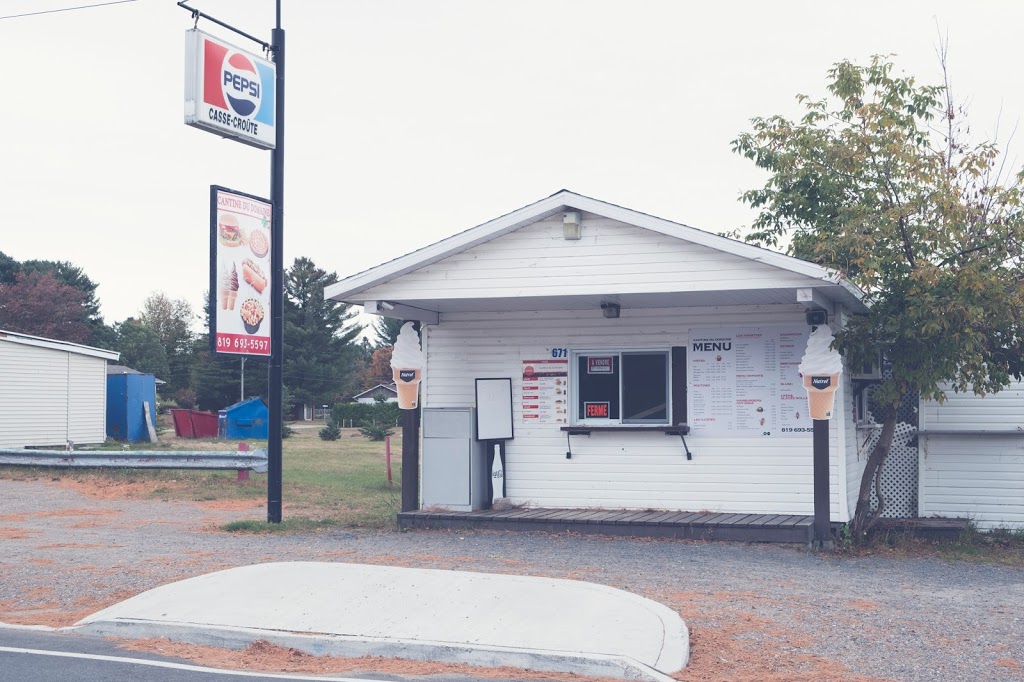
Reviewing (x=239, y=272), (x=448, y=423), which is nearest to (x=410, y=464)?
(x=448, y=423)

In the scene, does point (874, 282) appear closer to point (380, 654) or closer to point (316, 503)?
point (380, 654)

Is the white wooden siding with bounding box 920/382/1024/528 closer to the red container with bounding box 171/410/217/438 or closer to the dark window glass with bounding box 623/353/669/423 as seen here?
the dark window glass with bounding box 623/353/669/423

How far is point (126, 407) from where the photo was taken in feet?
123

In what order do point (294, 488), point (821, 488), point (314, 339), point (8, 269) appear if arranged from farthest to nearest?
point (8, 269) < point (314, 339) < point (294, 488) < point (821, 488)

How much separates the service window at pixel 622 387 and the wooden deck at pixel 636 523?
4.31ft

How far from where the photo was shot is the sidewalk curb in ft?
24.1

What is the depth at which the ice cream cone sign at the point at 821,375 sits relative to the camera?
13062 millimetres

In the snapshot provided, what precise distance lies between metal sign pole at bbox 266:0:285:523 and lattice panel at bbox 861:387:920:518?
8.15m

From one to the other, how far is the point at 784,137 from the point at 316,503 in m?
9.58

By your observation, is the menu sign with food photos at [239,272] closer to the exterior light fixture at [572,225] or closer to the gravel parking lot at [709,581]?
the gravel parking lot at [709,581]

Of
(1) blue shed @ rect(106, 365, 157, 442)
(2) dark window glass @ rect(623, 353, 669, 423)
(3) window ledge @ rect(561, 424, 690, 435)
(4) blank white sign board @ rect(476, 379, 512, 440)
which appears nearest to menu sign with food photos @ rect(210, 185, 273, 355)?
(4) blank white sign board @ rect(476, 379, 512, 440)

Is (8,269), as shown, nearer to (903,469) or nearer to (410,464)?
(410,464)

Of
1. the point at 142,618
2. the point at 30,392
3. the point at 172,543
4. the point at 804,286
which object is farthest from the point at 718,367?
the point at 30,392

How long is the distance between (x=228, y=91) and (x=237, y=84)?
0.24m
